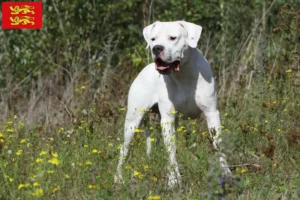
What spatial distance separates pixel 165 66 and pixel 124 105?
7.14 ft

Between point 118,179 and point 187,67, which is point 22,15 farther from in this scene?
point 118,179

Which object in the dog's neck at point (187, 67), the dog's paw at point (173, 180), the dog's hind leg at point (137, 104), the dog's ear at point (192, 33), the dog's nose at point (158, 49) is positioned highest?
the dog's ear at point (192, 33)

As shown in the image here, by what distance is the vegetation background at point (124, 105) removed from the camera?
16.7 ft

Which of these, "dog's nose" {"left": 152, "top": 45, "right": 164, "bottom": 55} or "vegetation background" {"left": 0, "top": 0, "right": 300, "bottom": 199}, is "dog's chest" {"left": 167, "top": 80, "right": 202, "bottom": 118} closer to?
"vegetation background" {"left": 0, "top": 0, "right": 300, "bottom": 199}

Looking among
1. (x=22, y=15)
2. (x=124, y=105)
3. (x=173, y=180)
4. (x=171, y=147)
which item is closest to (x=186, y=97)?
(x=171, y=147)

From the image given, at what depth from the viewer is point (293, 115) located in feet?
21.0

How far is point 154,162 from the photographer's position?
17.6ft

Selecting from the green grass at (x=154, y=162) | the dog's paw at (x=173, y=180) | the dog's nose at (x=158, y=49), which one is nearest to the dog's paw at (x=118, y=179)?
the green grass at (x=154, y=162)

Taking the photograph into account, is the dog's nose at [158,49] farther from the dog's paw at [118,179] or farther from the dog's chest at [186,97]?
the dog's paw at [118,179]

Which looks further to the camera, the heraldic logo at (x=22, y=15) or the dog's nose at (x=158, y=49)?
the heraldic logo at (x=22, y=15)

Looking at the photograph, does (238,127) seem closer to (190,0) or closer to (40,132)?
(40,132)

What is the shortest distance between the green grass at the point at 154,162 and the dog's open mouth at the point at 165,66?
1.46 ft

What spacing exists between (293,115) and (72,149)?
1.92 meters

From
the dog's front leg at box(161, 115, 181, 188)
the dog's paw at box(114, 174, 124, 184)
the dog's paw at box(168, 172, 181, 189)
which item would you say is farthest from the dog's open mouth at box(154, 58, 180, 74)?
the dog's paw at box(114, 174, 124, 184)
